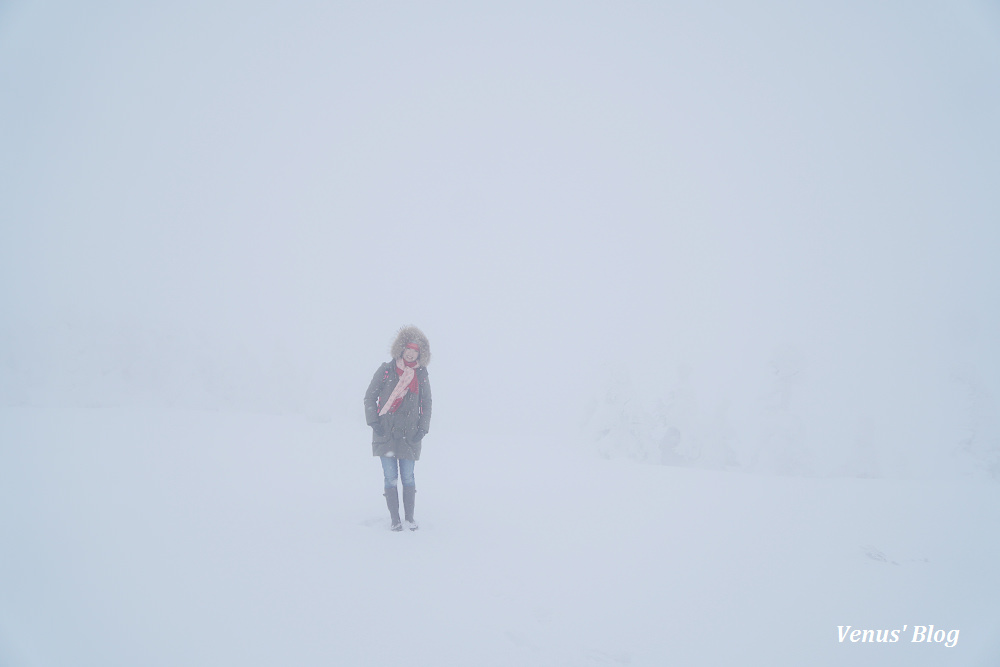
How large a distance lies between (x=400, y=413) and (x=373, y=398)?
0.50m

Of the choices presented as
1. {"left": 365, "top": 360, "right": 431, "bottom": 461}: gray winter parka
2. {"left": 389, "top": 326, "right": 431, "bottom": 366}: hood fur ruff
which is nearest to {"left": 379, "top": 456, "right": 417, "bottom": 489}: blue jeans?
{"left": 365, "top": 360, "right": 431, "bottom": 461}: gray winter parka

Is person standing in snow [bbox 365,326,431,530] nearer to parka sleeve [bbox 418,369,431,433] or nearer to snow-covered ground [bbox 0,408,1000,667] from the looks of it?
parka sleeve [bbox 418,369,431,433]

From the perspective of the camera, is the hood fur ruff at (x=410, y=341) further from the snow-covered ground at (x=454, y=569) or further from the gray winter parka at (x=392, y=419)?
the snow-covered ground at (x=454, y=569)

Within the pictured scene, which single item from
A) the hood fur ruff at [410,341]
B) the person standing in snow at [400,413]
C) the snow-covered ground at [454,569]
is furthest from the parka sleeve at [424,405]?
the snow-covered ground at [454,569]

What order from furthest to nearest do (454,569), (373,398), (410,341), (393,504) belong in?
(410,341) → (393,504) → (373,398) → (454,569)

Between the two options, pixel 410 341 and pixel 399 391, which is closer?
pixel 399 391

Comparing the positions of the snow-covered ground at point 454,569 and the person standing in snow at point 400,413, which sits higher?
the person standing in snow at point 400,413

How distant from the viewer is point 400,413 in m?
7.06

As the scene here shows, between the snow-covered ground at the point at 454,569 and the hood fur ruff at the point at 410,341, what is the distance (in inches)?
115

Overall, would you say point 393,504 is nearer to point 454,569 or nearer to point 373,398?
point 454,569

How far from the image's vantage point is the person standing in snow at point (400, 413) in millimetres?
7008

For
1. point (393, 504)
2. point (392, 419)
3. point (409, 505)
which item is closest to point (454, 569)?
point (409, 505)

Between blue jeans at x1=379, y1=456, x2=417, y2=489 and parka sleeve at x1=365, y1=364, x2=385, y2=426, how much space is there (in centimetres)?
65

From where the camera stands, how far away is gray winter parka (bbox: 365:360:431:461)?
699 cm
